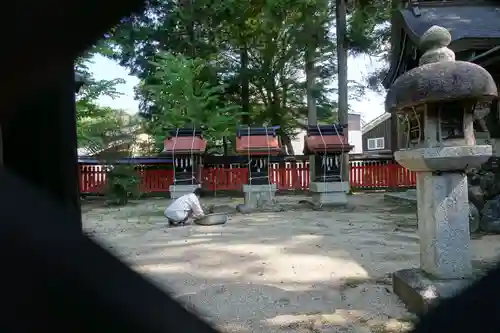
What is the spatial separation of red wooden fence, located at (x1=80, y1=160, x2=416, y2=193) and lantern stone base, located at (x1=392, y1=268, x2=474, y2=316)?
29.5 feet

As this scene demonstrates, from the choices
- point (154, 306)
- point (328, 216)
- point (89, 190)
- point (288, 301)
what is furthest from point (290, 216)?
point (154, 306)

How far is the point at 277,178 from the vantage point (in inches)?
514

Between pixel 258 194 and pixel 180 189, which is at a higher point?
pixel 180 189

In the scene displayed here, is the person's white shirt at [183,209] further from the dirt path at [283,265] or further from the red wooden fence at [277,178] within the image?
the red wooden fence at [277,178]

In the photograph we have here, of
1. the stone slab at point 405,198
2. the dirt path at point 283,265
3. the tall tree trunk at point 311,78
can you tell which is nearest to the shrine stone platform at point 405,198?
the stone slab at point 405,198

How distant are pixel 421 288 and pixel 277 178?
10.1 meters

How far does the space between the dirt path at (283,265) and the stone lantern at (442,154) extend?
1.14 ft

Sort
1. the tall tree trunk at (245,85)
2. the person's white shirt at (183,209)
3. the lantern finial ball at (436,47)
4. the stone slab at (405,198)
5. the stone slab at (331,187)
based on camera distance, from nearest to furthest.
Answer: the lantern finial ball at (436,47) → the person's white shirt at (183,209) → the stone slab at (405,198) → the stone slab at (331,187) → the tall tree trunk at (245,85)

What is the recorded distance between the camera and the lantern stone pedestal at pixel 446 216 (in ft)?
10.0

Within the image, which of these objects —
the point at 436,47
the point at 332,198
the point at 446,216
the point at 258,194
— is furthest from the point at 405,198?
the point at 436,47

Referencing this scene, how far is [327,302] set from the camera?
3281mm

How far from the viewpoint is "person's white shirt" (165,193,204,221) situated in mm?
7340

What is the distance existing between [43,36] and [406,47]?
1035 cm

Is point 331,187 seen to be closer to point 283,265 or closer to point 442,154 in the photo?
point 283,265
